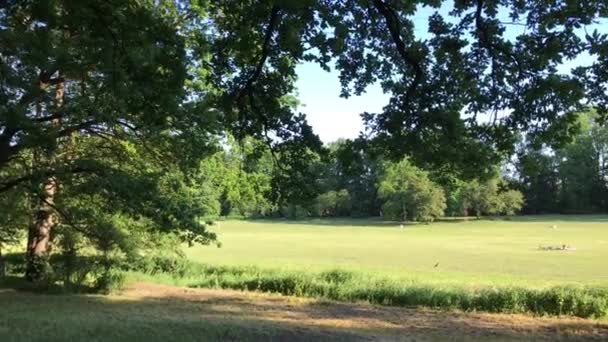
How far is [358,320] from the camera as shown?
39.0 ft

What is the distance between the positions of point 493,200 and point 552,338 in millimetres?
73570

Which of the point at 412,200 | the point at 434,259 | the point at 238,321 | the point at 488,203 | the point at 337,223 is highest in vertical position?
the point at 412,200

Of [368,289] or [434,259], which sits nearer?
[368,289]

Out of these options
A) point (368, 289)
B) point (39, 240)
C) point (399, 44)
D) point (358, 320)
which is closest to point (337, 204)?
point (368, 289)

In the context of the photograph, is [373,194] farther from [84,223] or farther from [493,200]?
[84,223]

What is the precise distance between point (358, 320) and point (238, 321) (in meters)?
2.50

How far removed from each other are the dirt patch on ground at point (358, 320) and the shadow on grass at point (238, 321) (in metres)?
0.02

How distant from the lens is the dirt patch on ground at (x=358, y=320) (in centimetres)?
1003

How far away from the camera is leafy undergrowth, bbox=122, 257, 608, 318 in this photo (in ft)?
45.3

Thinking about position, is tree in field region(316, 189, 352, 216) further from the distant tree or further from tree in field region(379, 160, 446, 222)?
the distant tree

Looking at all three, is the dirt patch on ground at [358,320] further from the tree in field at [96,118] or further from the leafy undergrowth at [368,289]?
the tree in field at [96,118]

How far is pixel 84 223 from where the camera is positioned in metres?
15.3

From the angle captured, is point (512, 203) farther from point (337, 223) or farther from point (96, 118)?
point (96, 118)

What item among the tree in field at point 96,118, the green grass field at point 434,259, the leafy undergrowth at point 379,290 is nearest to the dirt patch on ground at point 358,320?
the leafy undergrowth at point 379,290
